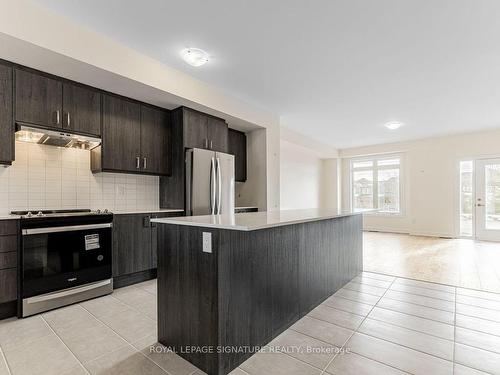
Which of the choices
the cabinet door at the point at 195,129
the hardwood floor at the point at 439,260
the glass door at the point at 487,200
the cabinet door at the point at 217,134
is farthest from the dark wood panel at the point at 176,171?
the glass door at the point at 487,200

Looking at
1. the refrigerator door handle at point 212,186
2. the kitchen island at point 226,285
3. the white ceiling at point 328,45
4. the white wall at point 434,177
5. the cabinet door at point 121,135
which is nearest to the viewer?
the kitchen island at point 226,285

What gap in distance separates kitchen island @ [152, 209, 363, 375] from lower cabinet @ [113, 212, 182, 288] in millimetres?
1391

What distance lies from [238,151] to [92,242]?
9.68 feet

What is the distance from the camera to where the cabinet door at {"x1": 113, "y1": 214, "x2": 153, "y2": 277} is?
3.08 metres

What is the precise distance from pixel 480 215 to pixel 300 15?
6813 millimetres

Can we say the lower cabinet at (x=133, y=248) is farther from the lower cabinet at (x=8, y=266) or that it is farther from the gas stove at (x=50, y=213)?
the lower cabinet at (x=8, y=266)

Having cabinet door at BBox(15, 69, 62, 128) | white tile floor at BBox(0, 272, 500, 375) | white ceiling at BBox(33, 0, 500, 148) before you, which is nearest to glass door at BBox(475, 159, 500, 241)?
white ceiling at BBox(33, 0, 500, 148)

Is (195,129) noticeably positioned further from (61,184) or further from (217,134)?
(61,184)

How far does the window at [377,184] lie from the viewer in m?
7.79

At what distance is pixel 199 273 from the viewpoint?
1688 mm

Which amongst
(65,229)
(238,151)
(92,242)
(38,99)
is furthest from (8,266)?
(238,151)

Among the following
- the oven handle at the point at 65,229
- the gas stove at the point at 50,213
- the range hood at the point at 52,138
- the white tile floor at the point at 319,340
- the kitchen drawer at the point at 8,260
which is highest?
the range hood at the point at 52,138

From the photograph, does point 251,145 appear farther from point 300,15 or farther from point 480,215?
point 480,215

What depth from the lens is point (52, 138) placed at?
2859 mm
